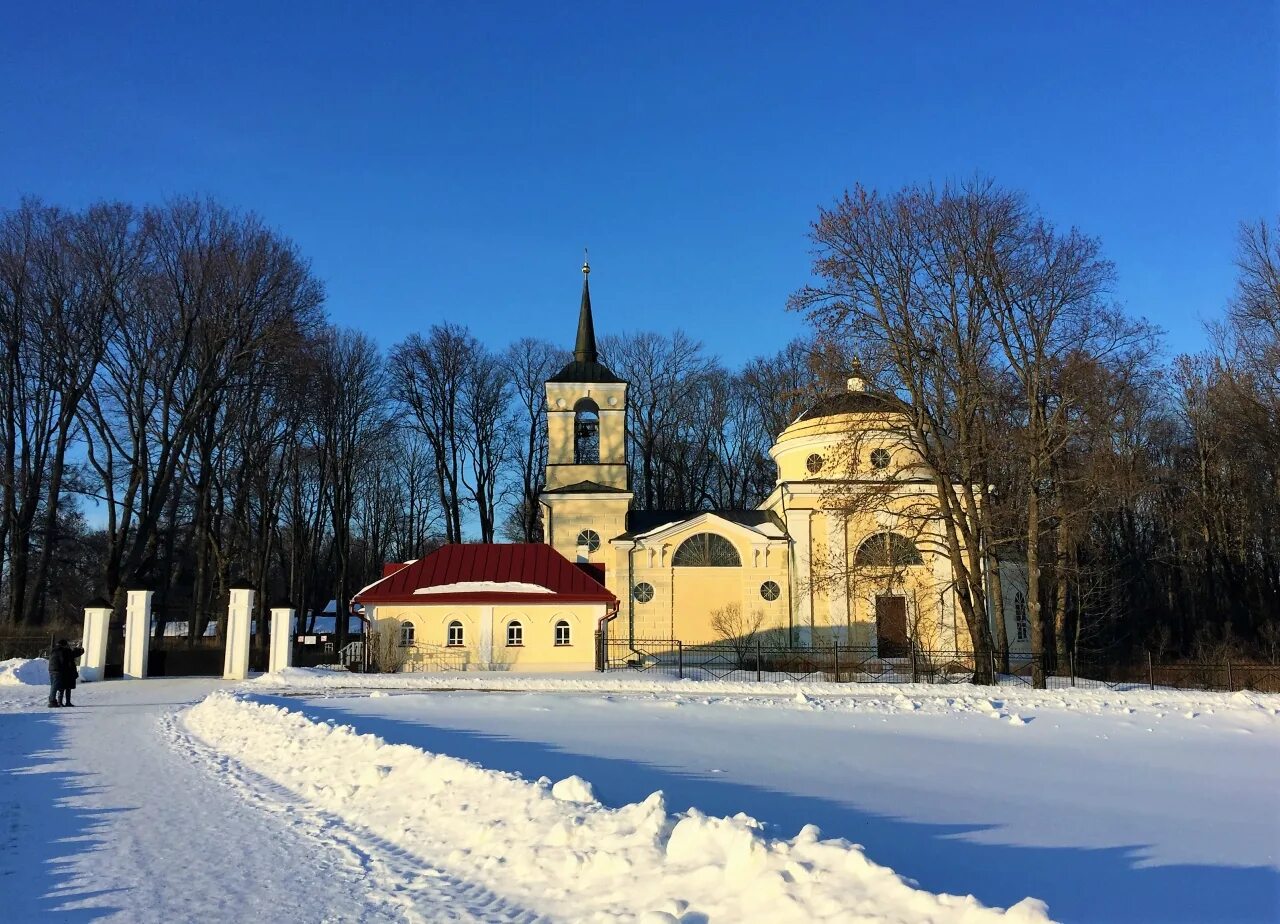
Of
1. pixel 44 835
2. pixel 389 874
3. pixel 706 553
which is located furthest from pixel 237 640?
pixel 389 874

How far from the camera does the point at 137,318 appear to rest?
29.8 metres

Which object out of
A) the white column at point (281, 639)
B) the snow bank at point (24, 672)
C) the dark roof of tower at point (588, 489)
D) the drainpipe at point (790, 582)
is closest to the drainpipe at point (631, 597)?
the dark roof of tower at point (588, 489)

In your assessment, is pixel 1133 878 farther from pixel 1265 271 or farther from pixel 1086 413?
pixel 1265 271

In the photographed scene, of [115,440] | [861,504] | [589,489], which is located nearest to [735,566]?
[589,489]

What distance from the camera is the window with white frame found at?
110 ft

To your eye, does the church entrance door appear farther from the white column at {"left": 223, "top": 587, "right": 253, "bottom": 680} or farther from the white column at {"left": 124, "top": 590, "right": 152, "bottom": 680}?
the white column at {"left": 124, "top": 590, "right": 152, "bottom": 680}

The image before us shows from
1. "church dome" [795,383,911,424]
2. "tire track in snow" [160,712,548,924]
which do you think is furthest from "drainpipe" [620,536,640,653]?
"tire track in snow" [160,712,548,924]

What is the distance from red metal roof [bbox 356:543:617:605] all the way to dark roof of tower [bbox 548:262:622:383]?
887 centimetres

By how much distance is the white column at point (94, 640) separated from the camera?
24.2 metres

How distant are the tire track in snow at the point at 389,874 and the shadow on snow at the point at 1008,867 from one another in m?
1.55

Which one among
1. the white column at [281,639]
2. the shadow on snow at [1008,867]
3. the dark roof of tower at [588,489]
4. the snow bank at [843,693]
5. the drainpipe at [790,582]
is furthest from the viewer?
the dark roof of tower at [588,489]

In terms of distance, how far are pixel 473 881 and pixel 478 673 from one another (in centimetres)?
1976

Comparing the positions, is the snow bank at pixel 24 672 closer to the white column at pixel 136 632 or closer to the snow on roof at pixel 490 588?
the white column at pixel 136 632

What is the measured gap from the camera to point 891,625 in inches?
1294
